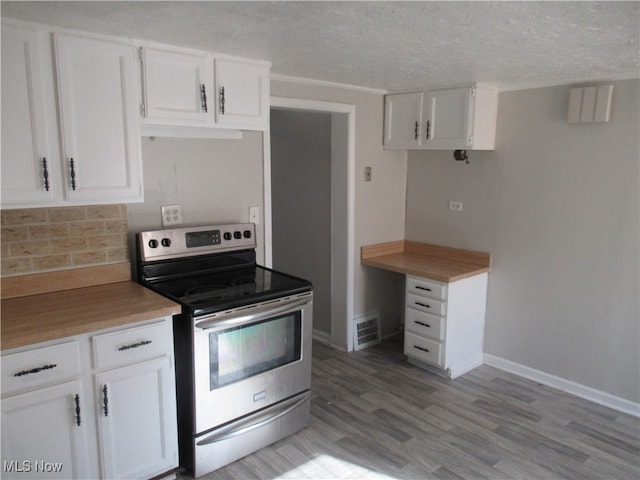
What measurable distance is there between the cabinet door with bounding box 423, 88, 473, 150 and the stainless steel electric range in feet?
5.21

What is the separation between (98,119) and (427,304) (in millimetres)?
2430

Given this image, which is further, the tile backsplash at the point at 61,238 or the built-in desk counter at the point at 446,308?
the built-in desk counter at the point at 446,308

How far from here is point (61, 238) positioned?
7.93 ft

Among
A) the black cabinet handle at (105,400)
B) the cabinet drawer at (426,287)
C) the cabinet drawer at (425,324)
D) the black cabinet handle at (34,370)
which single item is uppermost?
the black cabinet handle at (34,370)

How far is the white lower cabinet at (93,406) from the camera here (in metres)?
1.87

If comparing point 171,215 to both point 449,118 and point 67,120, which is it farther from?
point 449,118

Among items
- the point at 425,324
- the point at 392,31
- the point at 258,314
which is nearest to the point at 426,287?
the point at 425,324

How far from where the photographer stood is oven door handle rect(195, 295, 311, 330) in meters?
2.28

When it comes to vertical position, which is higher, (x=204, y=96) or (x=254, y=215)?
(x=204, y=96)

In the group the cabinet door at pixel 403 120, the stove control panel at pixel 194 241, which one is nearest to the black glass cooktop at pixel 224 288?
the stove control panel at pixel 194 241

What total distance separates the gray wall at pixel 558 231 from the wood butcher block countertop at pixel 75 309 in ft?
8.06

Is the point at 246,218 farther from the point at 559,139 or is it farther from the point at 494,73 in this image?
the point at 559,139

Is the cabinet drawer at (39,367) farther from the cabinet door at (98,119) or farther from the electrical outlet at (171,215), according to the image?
the electrical outlet at (171,215)

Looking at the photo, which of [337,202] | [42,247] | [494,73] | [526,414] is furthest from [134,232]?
[526,414]
